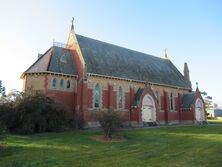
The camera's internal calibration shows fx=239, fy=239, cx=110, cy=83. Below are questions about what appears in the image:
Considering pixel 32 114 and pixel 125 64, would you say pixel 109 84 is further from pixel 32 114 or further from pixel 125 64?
pixel 32 114

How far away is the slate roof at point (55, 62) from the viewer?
1246 inches

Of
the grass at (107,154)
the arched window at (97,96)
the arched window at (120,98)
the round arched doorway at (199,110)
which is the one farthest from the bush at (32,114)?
the round arched doorway at (199,110)

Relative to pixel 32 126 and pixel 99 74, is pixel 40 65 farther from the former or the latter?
pixel 32 126

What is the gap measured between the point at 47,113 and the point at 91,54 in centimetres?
1331

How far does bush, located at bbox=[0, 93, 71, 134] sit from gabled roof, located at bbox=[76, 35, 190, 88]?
28.1ft

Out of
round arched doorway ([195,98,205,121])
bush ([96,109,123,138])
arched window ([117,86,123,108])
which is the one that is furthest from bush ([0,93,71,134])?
round arched doorway ([195,98,205,121])

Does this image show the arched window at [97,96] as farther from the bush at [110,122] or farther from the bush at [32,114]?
the bush at [110,122]

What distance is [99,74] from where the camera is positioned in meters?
32.7

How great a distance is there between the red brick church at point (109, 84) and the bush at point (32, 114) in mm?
5068

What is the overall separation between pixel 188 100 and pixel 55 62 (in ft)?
84.9

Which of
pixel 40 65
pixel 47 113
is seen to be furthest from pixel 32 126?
pixel 40 65

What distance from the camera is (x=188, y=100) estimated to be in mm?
44781

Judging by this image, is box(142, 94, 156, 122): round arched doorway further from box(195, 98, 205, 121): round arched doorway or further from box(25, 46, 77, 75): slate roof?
box(25, 46, 77, 75): slate roof

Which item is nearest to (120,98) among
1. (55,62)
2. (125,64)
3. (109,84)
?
(109,84)
